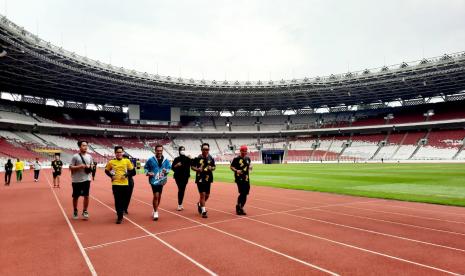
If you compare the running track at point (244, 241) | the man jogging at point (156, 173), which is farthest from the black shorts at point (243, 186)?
the man jogging at point (156, 173)

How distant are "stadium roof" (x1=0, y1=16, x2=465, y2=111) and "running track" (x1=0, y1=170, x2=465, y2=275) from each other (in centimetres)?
3294

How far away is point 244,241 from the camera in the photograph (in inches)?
272

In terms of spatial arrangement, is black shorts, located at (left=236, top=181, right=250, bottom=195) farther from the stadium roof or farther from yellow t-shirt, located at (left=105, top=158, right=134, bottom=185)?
the stadium roof

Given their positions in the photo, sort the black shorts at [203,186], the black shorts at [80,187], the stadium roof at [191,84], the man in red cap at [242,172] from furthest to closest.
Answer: the stadium roof at [191,84] → the man in red cap at [242,172] → the black shorts at [203,186] → the black shorts at [80,187]

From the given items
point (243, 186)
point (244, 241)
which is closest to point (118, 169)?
point (243, 186)

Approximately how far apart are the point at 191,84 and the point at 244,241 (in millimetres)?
57007

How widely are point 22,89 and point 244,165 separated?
207ft

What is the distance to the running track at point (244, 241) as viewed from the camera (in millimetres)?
5305

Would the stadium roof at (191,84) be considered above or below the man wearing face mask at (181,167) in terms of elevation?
above

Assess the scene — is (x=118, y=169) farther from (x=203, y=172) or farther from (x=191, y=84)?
(x=191, y=84)

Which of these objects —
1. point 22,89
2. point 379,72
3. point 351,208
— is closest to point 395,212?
point 351,208

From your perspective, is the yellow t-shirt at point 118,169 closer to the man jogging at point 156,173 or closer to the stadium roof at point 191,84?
the man jogging at point 156,173

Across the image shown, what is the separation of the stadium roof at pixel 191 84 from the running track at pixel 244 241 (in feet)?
108

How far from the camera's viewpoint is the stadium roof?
1710 inches
